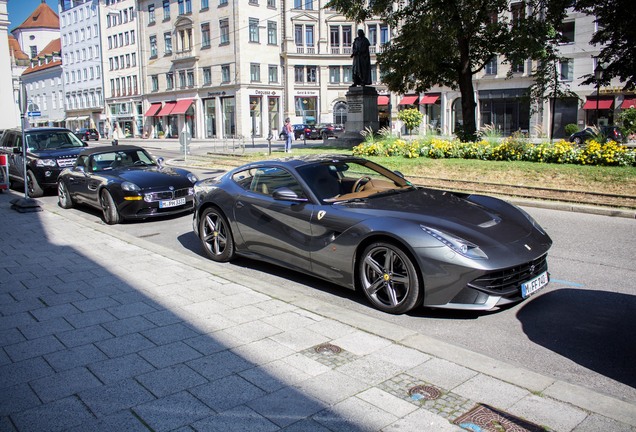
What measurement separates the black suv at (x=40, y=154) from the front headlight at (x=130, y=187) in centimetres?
542

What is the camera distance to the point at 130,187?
10.4m

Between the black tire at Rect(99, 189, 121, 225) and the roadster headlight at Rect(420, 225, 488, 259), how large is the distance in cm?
745

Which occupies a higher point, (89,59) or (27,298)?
(89,59)

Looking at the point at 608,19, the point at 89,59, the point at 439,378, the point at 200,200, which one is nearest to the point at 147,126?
the point at 89,59

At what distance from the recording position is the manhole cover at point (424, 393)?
3455 millimetres

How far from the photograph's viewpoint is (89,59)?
83062 millimetres

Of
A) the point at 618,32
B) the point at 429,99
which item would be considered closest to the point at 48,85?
the point at 429,99

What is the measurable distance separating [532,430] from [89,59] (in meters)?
91.2

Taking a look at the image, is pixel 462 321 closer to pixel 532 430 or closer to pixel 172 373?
pixel 532 430

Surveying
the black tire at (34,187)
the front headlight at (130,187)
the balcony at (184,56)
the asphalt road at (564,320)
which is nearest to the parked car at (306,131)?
the balcony at (184,56)

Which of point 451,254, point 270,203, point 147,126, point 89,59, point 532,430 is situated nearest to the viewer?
point 532,430

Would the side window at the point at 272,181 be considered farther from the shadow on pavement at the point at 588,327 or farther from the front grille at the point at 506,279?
the shadow on pavement at the point at 588,327

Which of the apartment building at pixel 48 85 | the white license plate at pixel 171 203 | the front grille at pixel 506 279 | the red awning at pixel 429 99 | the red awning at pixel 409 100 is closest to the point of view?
the front grille at pixel 506 279

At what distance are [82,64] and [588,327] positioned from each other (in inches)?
3658
